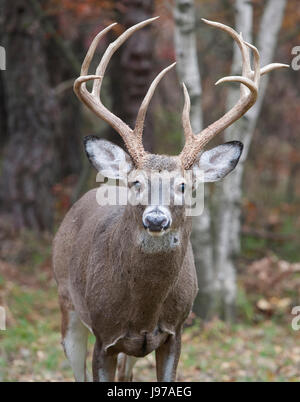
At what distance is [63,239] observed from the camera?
6.54 meters

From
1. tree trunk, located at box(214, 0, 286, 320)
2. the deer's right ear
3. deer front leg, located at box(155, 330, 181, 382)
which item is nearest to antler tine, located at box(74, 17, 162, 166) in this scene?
the deer's right ear

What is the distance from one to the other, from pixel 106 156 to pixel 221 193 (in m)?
4.66

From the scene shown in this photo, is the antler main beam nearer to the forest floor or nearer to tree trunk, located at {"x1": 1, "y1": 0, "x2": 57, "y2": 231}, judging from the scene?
the forest floor

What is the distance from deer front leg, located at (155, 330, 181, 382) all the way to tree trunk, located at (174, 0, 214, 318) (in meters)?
3.80

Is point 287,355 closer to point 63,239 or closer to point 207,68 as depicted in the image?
point 63,239

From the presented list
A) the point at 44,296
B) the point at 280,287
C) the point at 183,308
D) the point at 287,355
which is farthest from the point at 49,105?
the point at 183,308

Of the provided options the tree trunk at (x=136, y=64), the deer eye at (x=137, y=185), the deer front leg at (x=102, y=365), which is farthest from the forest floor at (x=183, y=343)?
the deer eye at (x=137, y=185)

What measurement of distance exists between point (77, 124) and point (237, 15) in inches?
283

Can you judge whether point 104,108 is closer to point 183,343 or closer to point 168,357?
point 168,357

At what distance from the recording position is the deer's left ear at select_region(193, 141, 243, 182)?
5188 mm

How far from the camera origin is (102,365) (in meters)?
5.37

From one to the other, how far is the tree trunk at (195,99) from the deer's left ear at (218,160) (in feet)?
12.6

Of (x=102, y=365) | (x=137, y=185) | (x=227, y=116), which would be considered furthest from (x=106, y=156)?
(x=102, y=365)

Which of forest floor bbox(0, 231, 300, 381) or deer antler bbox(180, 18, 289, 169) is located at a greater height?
deer antler bbox(180, 18, 289, 169)
